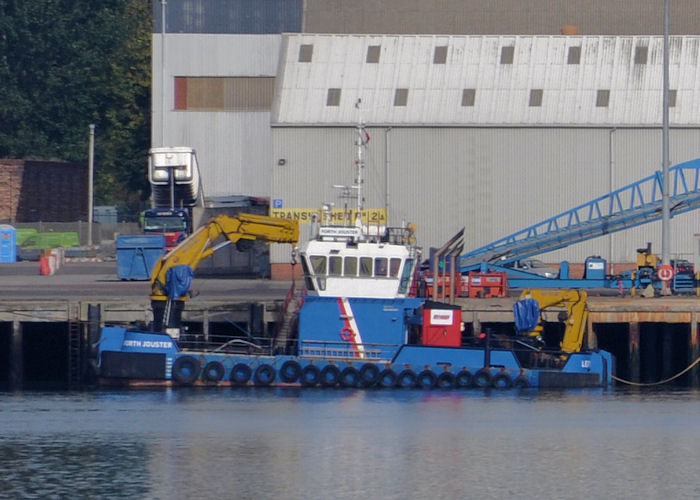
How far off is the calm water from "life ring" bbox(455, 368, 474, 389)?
557mm

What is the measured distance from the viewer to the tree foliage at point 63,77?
95.7m

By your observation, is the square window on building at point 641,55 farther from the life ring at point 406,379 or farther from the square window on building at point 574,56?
the life ring at point 406,379

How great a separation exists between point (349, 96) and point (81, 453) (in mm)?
30266

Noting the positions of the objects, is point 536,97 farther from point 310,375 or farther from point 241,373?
point 241,373

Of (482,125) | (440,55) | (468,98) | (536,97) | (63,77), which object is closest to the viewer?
(482,125)

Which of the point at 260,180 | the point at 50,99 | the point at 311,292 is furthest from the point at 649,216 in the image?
the point at 50,99

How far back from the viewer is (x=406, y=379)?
43.2 metres

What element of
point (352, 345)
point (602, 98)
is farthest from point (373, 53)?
point (352, 345)

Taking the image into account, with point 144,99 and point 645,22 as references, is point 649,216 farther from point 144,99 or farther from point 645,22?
point 144,99

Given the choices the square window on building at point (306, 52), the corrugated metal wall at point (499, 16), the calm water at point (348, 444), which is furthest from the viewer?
the corrugated metal wall at point (499, 16)

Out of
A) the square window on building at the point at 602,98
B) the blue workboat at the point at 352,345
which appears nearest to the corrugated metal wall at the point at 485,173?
the square window on building at the point at 602,98

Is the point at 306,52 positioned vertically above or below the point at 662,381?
above

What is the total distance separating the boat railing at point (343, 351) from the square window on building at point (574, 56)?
23.1 meters

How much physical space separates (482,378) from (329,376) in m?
4.41
